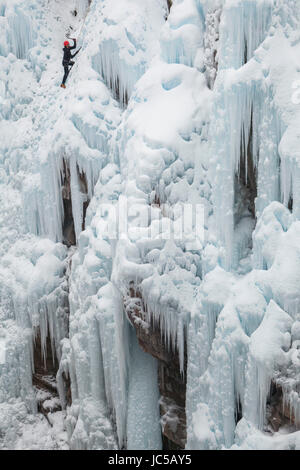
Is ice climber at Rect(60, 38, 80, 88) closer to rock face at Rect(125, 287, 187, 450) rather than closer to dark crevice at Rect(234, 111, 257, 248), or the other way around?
dark crevice at Rect(234, 111, 257, 248)

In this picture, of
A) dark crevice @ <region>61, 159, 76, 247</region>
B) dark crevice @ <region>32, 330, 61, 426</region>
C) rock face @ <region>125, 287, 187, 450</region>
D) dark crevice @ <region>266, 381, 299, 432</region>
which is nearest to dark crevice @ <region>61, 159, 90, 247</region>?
dark crevice @ <region>61, 159, 76, 247</region>

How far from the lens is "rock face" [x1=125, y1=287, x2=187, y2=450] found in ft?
25.0

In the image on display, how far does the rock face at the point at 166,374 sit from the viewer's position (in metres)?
7.62

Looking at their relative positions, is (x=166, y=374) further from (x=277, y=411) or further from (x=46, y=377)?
(x=46, y=377)

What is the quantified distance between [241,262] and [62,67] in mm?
6894

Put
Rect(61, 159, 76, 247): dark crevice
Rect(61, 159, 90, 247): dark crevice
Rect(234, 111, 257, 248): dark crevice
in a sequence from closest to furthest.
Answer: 1. Rect(234, 111, 257, 248): dark crevice
2. Rect(61, 159, 90, 247): dark crevice
3. Rect(61, 159, 76, 247): dark crevice

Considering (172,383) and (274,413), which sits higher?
(274,413)

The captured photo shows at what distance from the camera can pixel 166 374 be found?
26.2ft

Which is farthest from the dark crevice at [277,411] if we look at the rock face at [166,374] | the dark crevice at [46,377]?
the dark crevice at [46,377]

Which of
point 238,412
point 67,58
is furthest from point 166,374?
point 67,58

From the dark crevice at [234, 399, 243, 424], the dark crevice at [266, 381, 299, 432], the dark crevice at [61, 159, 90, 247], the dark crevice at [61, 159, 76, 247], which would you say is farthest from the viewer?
the dark crevice at [61, 159, 76, 247]

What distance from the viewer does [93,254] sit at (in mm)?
8789
